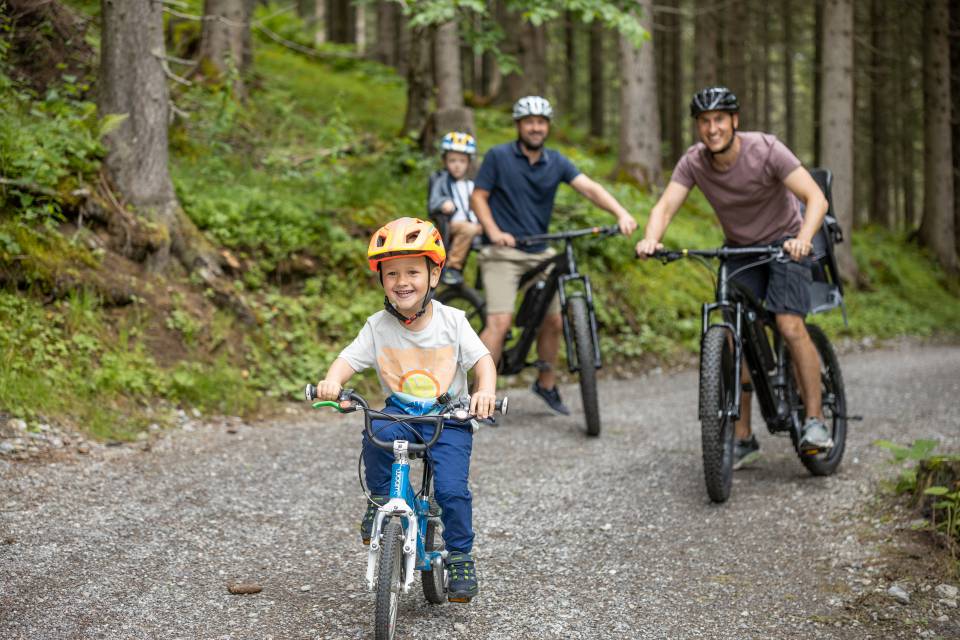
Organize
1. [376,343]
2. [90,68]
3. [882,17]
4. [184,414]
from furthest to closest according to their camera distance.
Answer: [882,17] < [90,68] < [184,414] < [376,343]

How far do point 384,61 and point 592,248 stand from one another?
49.7ft

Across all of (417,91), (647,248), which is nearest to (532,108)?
(647,248)

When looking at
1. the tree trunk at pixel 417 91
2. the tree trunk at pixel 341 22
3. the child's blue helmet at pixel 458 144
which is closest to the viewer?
the child's blue helmet at pixel 458 144

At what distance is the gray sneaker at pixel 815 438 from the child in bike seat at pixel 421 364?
2760mm

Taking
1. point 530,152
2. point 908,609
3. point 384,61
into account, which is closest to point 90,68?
point 530,152

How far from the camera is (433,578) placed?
12.6 feet

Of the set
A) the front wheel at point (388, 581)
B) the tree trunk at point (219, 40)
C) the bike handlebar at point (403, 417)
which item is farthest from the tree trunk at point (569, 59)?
the front wheel at point (388, 581)

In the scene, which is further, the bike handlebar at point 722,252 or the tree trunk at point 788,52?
the tree trunk at point 788,52

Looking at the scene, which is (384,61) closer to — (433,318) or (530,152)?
(530,152)

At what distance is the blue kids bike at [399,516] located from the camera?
3.27 meters

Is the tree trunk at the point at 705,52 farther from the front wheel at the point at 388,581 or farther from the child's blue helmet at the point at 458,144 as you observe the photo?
the front wheel at the point at 388,581

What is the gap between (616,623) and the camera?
3850 mm

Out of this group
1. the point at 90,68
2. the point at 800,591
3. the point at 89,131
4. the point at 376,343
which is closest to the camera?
the point at 376,343

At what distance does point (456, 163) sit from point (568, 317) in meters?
2.25
